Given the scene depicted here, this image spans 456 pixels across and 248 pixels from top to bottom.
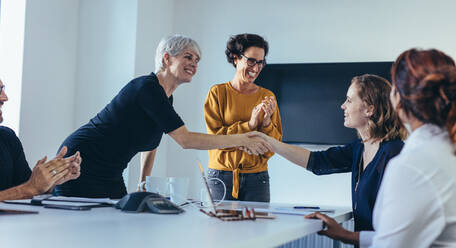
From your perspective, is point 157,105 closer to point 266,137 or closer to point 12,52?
point 266,137

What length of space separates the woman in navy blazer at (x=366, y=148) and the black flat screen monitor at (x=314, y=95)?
1.91 meters

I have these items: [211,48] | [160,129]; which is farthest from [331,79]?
[160,129]

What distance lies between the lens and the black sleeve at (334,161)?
2014mm

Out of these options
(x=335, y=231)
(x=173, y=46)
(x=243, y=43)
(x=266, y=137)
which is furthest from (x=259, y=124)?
(x=335, y=231)

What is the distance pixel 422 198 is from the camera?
96cm

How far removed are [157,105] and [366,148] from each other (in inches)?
32.0

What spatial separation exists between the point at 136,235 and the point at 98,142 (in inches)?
42.0

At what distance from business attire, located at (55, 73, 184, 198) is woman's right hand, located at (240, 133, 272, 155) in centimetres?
37

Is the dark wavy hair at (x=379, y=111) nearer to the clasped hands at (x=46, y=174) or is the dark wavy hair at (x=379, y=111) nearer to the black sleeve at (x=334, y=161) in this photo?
the black sleeve at (x=334, y=161)

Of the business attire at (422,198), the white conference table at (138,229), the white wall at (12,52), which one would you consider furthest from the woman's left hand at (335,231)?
the white wall at (12,52)

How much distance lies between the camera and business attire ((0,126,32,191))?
185 centimetres

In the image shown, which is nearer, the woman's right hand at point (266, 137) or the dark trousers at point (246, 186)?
the woman's right hand at point (266, 137)

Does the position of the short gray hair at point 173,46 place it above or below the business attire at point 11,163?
above

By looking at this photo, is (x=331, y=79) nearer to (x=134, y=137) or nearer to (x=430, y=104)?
(x=134, y=137)
